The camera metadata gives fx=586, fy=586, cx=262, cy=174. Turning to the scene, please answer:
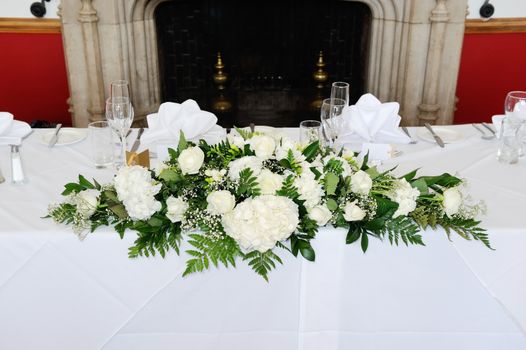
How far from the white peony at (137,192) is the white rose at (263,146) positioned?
0.23 meters

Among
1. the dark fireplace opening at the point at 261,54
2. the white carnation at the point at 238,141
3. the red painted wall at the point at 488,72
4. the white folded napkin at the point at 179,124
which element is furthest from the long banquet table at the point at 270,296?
the dark fireplace opening at the point at 261,54

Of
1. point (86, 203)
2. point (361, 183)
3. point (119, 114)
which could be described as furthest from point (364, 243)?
point (119, 114)

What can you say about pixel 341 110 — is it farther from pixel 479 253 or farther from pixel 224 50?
pixel 224 50

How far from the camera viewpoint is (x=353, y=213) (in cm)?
127

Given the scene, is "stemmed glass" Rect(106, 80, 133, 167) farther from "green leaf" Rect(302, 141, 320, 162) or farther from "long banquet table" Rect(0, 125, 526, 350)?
"green leaf" Rect(302, 141, 320, 162)

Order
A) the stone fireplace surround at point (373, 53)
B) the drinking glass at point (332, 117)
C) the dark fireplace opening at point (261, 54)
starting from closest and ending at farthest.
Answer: the drinking glass at point (332, 117)
the stone fireplace surround at point (373, 53)
the dark fireplace opening at point (261, 54)

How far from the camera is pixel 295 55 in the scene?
3.92 m

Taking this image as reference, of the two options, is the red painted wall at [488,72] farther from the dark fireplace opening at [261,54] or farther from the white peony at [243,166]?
the white peony at [243,166]

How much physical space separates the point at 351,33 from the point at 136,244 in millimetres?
2835

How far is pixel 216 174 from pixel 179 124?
62cm

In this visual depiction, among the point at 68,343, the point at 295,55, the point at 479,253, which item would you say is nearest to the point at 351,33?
the point at 295,55

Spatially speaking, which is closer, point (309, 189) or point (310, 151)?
point (309, 189)

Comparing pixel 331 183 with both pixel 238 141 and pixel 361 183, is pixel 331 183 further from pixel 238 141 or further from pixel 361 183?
pixel 238 141

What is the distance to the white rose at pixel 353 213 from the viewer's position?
4.16 ft
